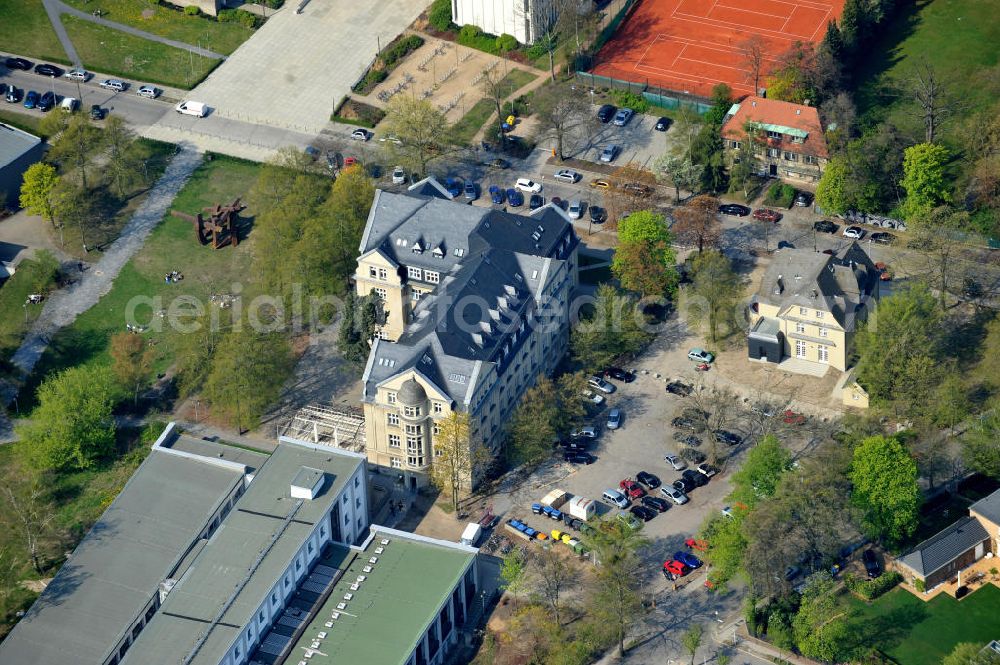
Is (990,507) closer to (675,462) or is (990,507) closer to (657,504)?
(675,462)

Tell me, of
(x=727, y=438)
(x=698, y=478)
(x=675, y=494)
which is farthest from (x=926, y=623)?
(x=727, y=438)

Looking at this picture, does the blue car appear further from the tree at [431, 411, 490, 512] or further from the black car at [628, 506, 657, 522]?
the tree at [431, 411, 490, 512]

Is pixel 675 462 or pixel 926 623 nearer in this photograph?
pixel 926 623

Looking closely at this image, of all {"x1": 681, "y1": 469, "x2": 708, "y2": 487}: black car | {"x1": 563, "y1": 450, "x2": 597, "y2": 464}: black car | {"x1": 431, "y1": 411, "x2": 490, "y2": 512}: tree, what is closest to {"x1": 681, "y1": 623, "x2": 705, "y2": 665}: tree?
{"x1": 681, "y1": 469, "x2": 708, "y2": 487}: black car

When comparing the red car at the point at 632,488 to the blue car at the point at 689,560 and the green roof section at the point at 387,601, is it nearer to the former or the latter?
the blue car at the point at 689,560

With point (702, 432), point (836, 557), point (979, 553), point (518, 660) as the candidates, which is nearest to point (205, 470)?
point (518, 660)

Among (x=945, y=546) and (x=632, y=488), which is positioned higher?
(x=945, y=546)
